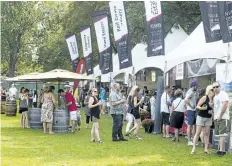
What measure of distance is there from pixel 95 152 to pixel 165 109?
4.92 metres

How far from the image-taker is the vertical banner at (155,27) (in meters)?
16.5

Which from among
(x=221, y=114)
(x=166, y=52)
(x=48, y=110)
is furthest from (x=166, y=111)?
(x=166, y=52)

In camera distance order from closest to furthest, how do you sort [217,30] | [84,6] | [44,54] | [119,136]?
[217,30] < [119,136] < [84,6] < [44,54]

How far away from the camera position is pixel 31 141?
14930 millimetres

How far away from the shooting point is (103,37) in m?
22.0

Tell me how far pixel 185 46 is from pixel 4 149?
771cm

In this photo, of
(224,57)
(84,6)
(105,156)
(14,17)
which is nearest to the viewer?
(105,156)

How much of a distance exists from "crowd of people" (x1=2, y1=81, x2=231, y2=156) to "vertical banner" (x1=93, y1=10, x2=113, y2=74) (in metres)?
2.41

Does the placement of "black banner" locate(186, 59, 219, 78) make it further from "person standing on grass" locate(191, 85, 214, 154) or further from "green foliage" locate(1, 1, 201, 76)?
"green foliage" locate(1, 1, 201, 76)

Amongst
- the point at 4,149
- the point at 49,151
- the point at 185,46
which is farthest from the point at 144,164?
the point at 185,46

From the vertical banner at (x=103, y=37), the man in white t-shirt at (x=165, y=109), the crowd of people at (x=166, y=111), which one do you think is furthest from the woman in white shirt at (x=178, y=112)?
the vertical banner at (x=103, y=37)

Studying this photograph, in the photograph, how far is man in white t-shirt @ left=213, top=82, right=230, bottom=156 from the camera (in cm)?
1146

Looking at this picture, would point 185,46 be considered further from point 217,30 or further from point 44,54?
point 44,54

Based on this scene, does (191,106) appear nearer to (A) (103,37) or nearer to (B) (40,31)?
(A) (103,37)
